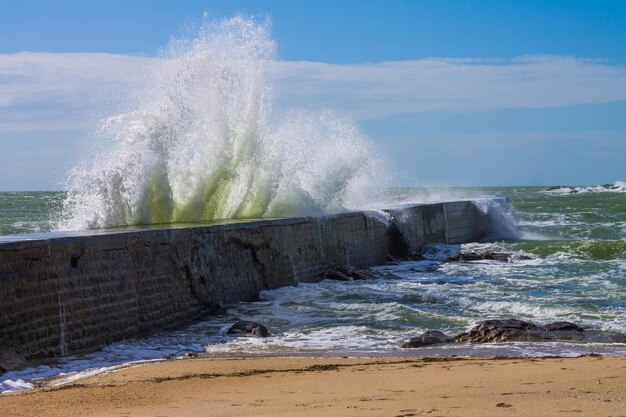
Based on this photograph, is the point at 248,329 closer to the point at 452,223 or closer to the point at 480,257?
the point at 480,257

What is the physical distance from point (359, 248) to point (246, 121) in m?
3.21

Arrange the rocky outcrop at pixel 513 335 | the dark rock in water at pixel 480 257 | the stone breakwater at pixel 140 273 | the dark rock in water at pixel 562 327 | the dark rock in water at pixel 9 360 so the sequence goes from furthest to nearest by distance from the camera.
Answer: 1. the dark rock in water at pixel 480 257
2. the dark rock in water at pixel 562 327
3. the rocky outcrop at pixel 513 335
4. the stone breakwater at pixel 140 273
5. the dark rock in water at pixel 9 360

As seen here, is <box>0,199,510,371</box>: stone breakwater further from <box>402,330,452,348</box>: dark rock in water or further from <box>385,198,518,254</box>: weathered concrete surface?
<box>385,198,518,254</box>: weathered concrete surface

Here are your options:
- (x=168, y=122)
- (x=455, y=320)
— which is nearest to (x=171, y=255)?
(x=455, y=320)

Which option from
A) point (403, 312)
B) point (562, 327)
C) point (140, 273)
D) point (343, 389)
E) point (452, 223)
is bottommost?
point (562, 327)

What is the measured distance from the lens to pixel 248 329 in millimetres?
9172

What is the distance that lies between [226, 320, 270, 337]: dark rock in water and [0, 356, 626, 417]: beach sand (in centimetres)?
151

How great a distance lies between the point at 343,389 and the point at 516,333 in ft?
11.1

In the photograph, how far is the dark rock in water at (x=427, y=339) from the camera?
8.51 m

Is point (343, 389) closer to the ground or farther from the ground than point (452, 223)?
closer to the ground

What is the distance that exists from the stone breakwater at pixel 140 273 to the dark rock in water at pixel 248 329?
2.70 feet

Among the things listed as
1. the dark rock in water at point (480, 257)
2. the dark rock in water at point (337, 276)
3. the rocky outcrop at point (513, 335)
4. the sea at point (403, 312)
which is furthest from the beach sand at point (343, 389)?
the dark rock in water at point (480, 257)

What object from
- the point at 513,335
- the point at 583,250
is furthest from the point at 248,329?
the point at 583,250

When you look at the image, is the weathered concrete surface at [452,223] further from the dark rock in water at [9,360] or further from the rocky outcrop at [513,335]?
the dark rock in water at [9,360]
